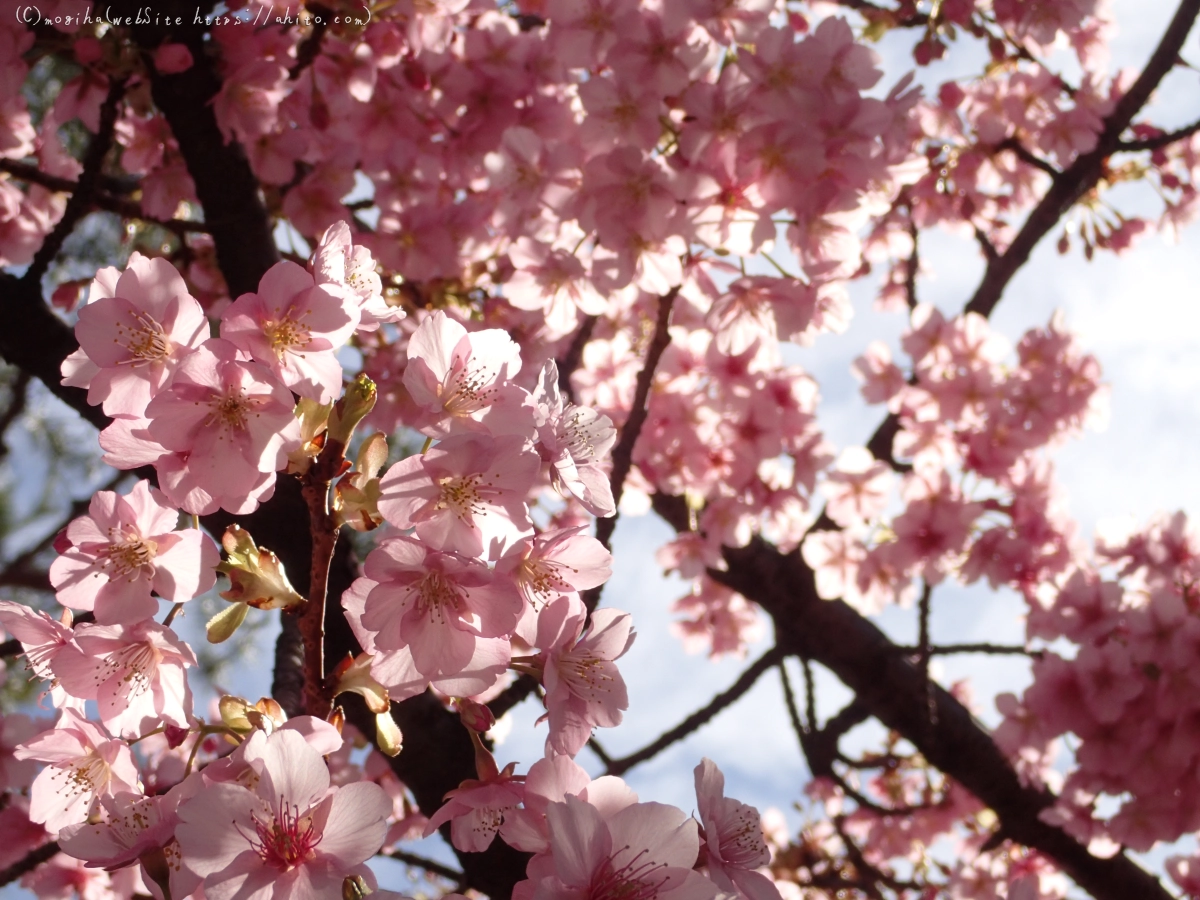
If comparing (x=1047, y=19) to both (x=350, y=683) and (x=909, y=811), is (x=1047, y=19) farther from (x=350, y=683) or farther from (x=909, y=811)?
(x=350, y=683)

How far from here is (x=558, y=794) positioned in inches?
34.0

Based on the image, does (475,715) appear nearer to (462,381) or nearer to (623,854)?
(623,854)

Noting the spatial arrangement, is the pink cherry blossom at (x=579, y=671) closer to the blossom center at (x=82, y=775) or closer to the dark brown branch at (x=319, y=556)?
the dark brown branch at (x=319, y=556)

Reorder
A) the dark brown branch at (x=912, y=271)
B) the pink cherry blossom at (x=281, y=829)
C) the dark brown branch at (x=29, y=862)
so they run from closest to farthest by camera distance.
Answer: the pink cherry blossom at (x=281, y=829), the dark brown branch at (x=29, y=862), the dark brown branch at (x=912, y=271)

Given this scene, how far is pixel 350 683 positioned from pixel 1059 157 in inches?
Answer: 125

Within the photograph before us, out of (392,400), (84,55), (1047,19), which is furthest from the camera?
(1047,19)

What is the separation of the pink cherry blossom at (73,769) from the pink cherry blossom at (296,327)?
1.36ft

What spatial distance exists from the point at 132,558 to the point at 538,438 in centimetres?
44

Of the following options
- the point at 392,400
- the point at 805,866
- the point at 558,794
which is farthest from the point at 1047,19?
the point at 805,866

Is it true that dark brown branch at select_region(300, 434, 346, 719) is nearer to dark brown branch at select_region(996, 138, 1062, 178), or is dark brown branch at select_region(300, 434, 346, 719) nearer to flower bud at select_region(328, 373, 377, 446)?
flower bud at select_region(328, 373, 377, 446)

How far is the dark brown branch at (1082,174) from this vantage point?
2.56m

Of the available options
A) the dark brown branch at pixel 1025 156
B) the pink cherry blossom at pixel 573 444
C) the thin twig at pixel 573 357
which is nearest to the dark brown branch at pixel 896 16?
the dark brown branch at pixel 1025 156

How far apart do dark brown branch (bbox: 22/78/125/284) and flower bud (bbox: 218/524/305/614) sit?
1154 millimetres

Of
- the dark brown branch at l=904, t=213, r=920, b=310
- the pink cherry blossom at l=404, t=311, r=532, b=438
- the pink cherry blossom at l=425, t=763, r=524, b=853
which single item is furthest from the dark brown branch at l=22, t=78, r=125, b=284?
the dark brown branch at l=904, t=213, r=920, b=310
